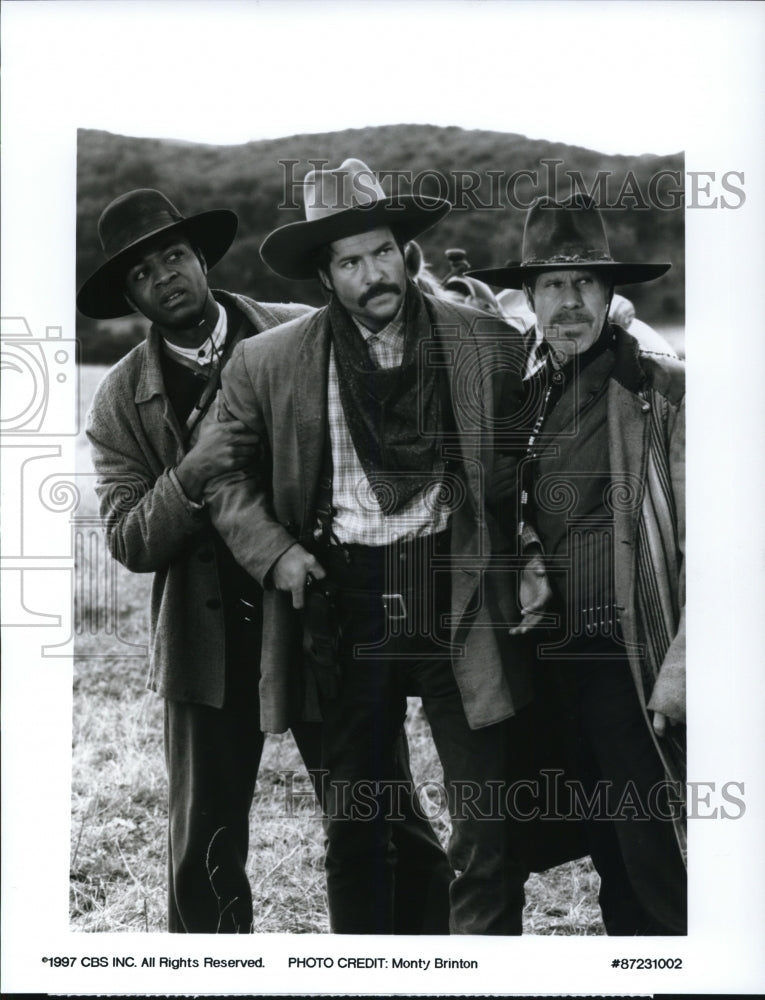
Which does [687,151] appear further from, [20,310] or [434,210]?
[20,310]

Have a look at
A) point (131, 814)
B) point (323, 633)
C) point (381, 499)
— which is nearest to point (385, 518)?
point (381, 499)

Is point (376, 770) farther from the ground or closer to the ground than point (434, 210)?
closer to the ground

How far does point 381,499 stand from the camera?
A: 14.7 feet

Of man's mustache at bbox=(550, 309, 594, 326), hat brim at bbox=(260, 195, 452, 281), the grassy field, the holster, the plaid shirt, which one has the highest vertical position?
hat brim at bbox=(260, 195, 452, 281)

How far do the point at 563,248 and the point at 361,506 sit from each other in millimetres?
1248

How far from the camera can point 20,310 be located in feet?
15.7

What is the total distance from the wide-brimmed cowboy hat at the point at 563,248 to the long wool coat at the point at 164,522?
83cm

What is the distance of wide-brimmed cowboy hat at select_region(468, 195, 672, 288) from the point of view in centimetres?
454

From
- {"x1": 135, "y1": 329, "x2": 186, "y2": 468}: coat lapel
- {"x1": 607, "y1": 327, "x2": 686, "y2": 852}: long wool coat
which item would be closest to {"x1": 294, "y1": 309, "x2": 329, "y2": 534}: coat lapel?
{"x1": 135, "y1": 329, "x2": 186, "y2": 468}: coat lapel

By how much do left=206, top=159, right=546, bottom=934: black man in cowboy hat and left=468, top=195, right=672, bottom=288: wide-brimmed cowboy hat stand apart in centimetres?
20

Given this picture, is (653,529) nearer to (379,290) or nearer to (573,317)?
(573,317)

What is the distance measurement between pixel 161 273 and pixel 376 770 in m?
2.08

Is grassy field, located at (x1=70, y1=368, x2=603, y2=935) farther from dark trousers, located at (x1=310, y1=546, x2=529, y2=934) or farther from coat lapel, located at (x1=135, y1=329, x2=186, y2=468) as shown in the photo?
coat lapel, located at (x1=135, y1=329, x2=186, y2=468)

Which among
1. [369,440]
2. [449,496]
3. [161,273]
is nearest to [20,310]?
[161,273]
